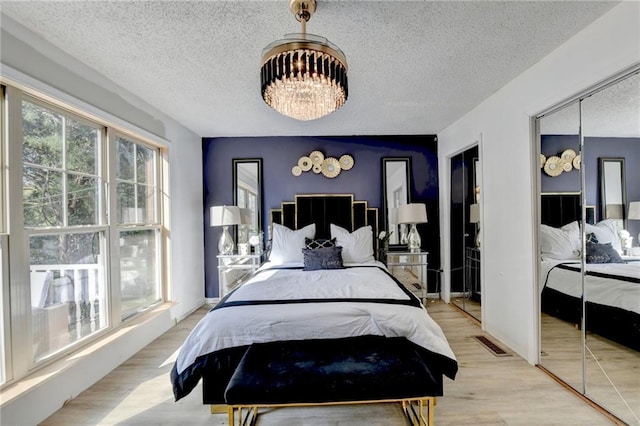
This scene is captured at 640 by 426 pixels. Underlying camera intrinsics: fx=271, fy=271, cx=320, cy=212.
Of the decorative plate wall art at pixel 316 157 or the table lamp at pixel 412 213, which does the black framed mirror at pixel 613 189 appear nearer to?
the table lamp at pixel 412 213

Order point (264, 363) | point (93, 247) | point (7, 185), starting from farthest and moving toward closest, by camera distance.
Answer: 1. point (93, 247)
2. point (7, 185)
3. point (264, 363)

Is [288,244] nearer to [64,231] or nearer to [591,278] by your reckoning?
[64,231]

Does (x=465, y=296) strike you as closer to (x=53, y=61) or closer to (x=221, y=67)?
(x=221, y=67)

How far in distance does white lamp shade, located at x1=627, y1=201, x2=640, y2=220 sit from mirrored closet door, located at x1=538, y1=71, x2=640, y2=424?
0.4 inches

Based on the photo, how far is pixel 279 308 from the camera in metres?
2.02

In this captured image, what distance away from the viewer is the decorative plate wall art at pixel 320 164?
440 centimetres

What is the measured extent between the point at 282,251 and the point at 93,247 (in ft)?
6.61

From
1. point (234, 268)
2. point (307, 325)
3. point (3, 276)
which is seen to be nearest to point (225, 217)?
point (234, 268)

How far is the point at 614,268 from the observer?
74.5 inches

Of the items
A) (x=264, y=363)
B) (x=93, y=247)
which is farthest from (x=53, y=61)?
(x=264, y=363)

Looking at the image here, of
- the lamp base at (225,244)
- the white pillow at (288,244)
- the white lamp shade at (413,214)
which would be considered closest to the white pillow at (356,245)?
the white pillow at (288,244)

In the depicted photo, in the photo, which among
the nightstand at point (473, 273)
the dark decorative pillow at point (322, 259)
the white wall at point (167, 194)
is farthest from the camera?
the nightstand at point (473, 273)

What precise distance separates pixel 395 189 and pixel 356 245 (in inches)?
51.4

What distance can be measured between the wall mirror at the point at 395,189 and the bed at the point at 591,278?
2.09 m
